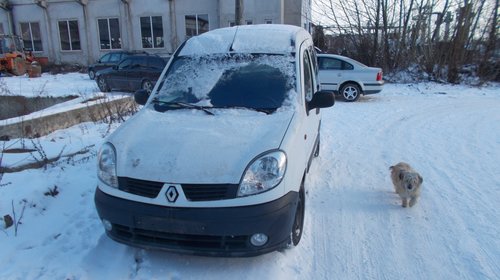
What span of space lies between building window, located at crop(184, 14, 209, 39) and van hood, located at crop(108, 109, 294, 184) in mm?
23336

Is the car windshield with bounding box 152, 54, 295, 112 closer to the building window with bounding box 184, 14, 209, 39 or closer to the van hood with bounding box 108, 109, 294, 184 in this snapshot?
the van hood with bounding box 108, 109, 294, 184

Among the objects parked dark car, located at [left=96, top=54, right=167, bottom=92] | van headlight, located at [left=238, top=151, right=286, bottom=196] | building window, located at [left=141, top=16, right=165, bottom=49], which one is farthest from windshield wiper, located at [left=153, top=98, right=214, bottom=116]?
building window, located at [left=141, top=16, right=165, bottom=49]

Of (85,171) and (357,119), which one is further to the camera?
(357,119)

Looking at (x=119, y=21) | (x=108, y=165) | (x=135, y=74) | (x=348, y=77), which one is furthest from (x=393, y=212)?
(x=119, y=21)

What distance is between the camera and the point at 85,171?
16.2 feet

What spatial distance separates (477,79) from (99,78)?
56.7ft

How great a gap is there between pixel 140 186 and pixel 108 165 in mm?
421

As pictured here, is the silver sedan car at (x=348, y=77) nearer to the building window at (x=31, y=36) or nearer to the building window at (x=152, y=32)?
the building window at (x=152, y=32)

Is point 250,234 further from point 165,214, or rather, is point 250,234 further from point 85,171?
point 85,171

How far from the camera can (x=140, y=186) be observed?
9.40 feet

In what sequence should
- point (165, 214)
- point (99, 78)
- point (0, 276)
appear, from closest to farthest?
point (165, 214), point (0, 276), point (99, 78)

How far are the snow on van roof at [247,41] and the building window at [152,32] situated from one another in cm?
2308

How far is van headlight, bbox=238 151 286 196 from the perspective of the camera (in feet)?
9.03

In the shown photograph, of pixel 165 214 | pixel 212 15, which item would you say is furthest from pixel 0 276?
pixel 212 15
